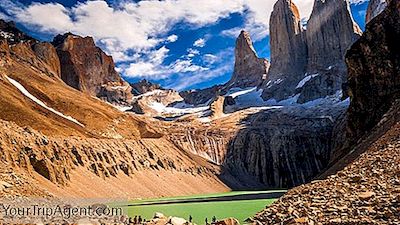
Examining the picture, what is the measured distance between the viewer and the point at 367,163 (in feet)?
94.5

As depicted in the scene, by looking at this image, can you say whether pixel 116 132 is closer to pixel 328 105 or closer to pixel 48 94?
pixel 48 94

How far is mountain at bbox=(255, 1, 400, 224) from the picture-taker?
16148 mm

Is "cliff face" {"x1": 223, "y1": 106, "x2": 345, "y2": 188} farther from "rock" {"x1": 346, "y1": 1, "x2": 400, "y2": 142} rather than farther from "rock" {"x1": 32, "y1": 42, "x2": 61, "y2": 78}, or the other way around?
"rock" {"x1": 32, "y1": 42, "x2": 61, "y2": 78}

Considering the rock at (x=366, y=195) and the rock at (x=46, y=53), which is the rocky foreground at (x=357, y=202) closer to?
the rock at (x=366, y=195)

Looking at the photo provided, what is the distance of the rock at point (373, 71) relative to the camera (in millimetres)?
64750

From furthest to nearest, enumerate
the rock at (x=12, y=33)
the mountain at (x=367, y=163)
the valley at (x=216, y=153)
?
the rock at (x=12, y=33), the valley at (x=216, y=153), the mountain at (x=367, y=163)

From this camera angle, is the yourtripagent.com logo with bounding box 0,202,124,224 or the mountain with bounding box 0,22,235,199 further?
the mountain with bounding box 0,22,235,199

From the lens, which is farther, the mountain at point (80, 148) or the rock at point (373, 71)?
the mountain at point (80, 148)

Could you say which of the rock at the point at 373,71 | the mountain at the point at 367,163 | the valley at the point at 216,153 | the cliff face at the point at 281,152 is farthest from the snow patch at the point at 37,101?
the mountain at the point at 367,163

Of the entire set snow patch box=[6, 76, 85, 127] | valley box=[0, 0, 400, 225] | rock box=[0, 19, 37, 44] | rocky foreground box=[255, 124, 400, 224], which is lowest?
rocky foreground box=[255, 124, 400, 224]

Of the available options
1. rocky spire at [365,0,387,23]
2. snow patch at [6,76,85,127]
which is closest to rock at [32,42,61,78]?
snow patch at [6,76,85,127]

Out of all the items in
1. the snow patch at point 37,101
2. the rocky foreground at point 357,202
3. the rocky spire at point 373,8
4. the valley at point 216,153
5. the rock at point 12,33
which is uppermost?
the rock at point 12,33

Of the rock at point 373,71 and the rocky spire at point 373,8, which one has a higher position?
the rocky spire at point 373,8

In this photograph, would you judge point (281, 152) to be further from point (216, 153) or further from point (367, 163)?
point (367, 163)
